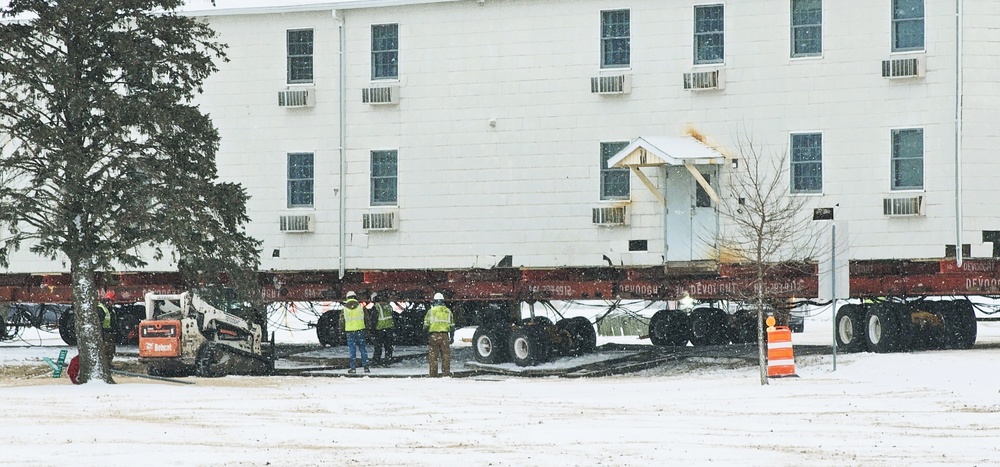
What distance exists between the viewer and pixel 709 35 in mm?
30156

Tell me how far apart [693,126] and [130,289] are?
12.9 metres

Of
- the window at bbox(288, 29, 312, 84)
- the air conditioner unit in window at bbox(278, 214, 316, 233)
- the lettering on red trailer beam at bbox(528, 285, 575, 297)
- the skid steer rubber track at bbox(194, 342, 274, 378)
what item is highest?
the window at bbox(288, 29, 312, 84)

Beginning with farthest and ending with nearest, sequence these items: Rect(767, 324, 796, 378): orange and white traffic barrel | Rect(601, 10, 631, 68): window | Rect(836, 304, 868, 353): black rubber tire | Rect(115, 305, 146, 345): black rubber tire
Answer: Rect(115, 305, 146, 345): black rubber tire
Rect(601, 10, 631, 68): window
Rect(836, 304, 868, 353): black rubber tire
Rect(767, 324, 796, 378): orange and white traffic barrel

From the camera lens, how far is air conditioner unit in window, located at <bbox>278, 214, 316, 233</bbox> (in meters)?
32.4

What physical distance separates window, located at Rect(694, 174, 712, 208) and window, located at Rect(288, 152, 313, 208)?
8.33 m

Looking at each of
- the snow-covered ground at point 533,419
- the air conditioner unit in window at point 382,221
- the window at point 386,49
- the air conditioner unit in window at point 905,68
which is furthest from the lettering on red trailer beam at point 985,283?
the window at point 386,49

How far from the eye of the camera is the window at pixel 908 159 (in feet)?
94.3

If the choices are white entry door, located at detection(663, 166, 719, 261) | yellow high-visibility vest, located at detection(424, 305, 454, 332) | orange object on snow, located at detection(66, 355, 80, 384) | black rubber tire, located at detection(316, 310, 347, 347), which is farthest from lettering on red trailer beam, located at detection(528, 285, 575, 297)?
black rubber tire, located at detection(316, 310, 347, 347)

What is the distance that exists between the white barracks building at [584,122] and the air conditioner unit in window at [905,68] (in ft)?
0.14

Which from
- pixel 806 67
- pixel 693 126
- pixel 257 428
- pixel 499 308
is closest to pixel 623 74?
pixel 693 126

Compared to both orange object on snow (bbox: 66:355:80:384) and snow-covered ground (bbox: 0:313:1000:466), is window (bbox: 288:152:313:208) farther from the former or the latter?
orange object on snow (bbox: 66:355:80:384)

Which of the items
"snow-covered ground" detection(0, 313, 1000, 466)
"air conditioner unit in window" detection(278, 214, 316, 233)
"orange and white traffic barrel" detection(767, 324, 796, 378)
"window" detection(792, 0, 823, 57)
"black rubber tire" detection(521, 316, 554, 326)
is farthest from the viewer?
"air conditioner unit in window" detection(278, 214, 316, 233)

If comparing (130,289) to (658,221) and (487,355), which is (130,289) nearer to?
(487,355)

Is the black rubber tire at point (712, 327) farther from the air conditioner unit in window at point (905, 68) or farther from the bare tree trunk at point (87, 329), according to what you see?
the bare tree trunk at point (87, 329)
